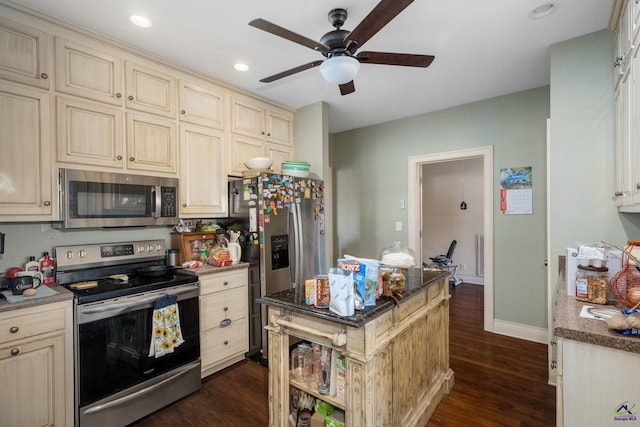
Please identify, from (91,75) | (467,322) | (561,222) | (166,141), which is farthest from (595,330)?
(91,75)

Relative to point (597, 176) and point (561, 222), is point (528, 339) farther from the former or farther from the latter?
point (597, 176)

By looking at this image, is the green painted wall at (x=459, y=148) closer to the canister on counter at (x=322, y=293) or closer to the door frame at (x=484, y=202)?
the door frame at (x=484, y=202)

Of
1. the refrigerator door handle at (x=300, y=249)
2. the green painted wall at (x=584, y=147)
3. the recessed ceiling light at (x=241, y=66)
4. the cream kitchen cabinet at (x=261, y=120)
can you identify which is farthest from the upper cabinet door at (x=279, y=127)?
the green painted wall at (x=584, y=147)

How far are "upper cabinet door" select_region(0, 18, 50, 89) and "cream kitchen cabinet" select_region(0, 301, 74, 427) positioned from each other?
140cm

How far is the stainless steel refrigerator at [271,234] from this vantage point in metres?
2.66

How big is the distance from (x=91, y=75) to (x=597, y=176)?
368 cm

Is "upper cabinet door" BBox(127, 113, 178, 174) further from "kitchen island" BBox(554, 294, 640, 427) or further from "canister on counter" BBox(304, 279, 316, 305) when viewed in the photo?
"kitchen island" BBox(554, 294, 640, 427)

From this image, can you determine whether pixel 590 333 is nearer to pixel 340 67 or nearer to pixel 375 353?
pixel 375 353

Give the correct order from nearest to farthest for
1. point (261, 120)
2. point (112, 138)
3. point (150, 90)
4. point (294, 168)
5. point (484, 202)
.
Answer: point (112, 138)
point (150, 90)
point (294, 168)
point (261, 120)
point (484, 202)

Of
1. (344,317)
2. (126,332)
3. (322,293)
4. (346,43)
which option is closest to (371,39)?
(346,43)

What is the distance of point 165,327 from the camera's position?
2033 millimetres

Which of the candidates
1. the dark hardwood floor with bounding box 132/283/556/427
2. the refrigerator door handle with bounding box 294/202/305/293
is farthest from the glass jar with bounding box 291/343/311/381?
the refrigerator door handle with bounding box 294/202/305/293

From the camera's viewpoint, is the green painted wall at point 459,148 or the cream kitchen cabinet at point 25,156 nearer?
the cream kitchen cabinet at point 25,156

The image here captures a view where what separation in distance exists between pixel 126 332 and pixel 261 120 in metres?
2.33
